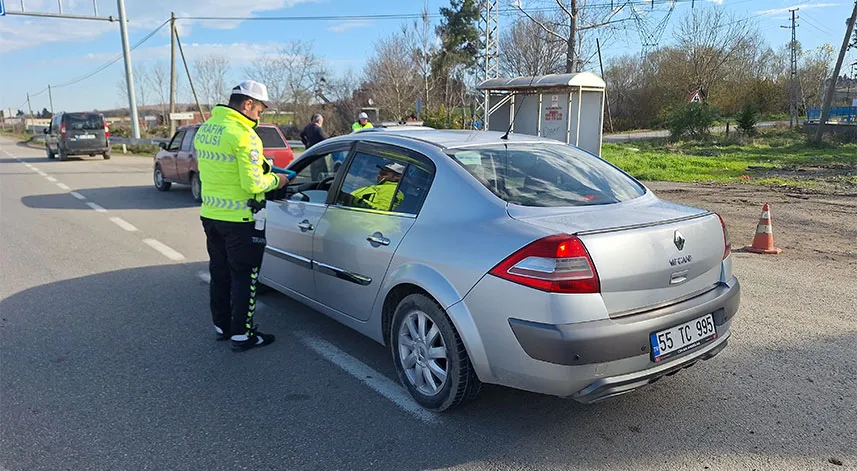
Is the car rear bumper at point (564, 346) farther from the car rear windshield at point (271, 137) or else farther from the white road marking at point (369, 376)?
the car rear windshield at point (271, 137)

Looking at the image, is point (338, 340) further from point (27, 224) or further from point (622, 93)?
point (622, 93)

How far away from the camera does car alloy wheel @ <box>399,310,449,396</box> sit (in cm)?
313

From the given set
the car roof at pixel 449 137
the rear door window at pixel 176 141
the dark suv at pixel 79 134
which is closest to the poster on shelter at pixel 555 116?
the rear door window at pixel 176 141

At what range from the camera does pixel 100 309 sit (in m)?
5.07

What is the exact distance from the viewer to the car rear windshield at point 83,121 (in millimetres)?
21750

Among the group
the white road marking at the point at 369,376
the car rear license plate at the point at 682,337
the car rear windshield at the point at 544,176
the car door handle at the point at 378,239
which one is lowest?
the white road marking at the point at 369,376

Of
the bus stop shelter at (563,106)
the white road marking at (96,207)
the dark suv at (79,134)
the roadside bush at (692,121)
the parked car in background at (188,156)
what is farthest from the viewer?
the roadside bush at (692,121)

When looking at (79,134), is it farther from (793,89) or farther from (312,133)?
(793,89)

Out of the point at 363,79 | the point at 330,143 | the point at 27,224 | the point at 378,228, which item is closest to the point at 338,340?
the point at 378,228

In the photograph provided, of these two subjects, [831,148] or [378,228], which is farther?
[831,148]

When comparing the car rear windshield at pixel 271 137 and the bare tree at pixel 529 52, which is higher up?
the bare tree at pixel 529 52

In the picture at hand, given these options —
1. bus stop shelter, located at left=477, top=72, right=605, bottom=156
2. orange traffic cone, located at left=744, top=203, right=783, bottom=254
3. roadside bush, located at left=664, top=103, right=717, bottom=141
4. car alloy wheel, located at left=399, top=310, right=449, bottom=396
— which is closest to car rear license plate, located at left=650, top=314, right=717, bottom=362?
car alloy wheel, located at left=399, top=310, right=449, bottom=396

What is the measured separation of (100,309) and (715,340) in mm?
4883

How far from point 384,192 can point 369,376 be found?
1186mm
